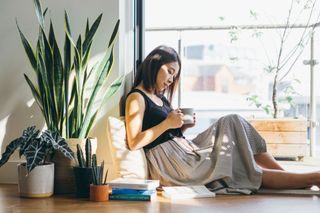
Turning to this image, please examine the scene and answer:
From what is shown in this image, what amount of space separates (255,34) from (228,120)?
1.02 m

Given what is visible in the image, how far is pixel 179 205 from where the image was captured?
2178 millimetres

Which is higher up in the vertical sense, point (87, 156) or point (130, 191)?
point (87, 156)

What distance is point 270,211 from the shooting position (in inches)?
80.1

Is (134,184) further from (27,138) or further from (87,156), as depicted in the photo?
(27,138)

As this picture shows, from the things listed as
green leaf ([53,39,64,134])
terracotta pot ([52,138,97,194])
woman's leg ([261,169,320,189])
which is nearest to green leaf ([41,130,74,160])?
terracotta pot ([52,138,97,194])

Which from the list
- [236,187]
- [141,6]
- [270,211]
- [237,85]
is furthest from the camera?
[237,85]

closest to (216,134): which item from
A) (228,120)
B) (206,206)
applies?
(228,120)

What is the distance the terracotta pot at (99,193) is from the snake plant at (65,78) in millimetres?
438

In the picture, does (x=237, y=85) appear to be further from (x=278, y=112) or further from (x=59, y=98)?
(x=59, y=98)

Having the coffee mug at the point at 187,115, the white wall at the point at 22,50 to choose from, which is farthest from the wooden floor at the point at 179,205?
the white wall at the point at 22,50

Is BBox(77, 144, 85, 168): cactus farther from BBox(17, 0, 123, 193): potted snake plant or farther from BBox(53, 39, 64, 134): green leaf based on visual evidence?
BBox(53, 39, 64, 134): green leaf

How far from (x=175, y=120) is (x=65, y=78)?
70cm

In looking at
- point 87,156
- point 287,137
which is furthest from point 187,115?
point 287,137

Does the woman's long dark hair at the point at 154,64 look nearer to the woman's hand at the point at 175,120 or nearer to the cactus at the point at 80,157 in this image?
the woman's hand at the point at 175,120
